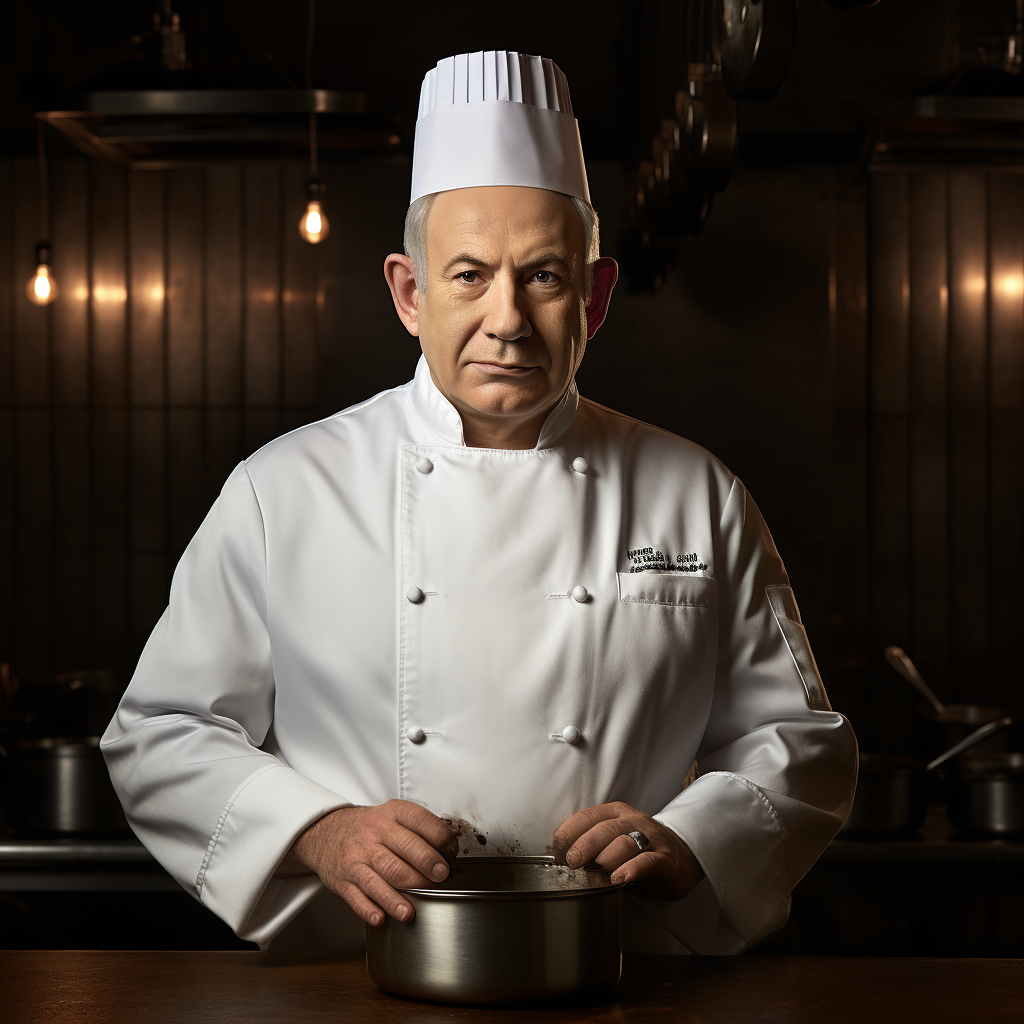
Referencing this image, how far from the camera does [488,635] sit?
135 centimetres

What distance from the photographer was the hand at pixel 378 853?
101 centimetres

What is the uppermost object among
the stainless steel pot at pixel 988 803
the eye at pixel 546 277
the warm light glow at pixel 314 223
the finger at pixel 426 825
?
the warm light glow at pixel 314 223

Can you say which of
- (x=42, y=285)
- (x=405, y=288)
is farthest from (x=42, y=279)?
(x=405, y=288)

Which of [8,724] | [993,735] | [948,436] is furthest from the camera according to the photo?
[948,436]

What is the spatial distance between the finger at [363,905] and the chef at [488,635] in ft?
0.56

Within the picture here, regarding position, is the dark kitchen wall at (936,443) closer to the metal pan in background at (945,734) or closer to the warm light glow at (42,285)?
the metal pan in background at (945,734)

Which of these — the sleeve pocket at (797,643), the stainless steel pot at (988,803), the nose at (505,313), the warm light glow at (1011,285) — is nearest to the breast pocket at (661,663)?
the sleeve pocket at (797,643)

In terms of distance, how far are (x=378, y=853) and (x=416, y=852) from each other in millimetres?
41

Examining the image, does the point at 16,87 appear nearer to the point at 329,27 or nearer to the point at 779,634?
the point at 329,27

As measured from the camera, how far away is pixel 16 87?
13.9 ft

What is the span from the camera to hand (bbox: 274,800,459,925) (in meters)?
1.01

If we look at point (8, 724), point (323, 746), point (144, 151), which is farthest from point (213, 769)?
point (144, 151)

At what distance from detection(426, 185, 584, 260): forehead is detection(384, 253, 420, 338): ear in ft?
0.26

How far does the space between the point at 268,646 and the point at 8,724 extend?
2013 mm
